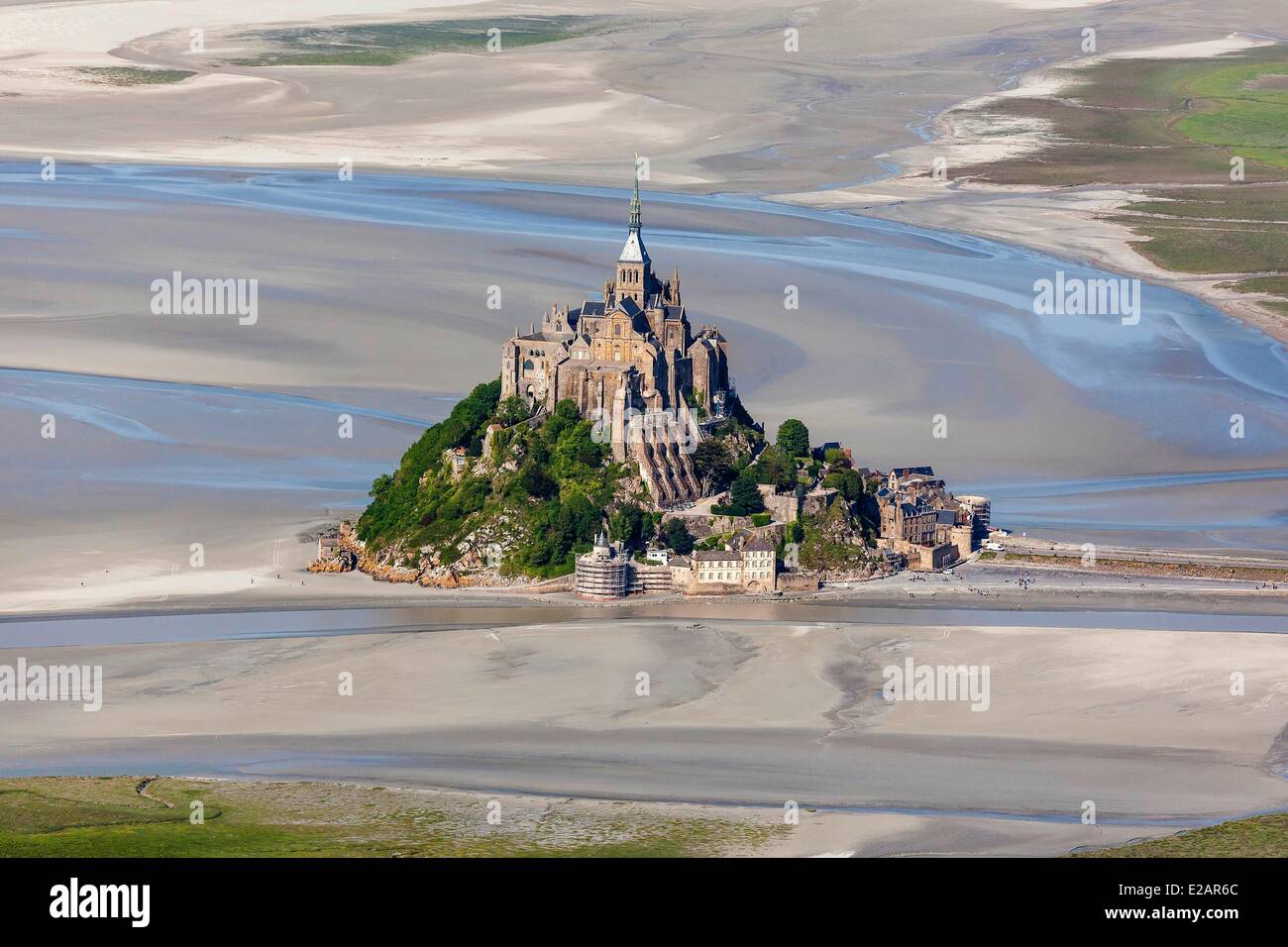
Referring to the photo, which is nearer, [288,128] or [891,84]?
[288,128]

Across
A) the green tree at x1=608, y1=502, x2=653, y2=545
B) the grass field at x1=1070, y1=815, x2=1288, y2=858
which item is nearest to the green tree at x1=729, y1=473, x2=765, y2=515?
the green tree at x1=608, y1=502, x2=653, y2=545

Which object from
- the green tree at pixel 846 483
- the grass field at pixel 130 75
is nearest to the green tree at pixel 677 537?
the green tree at pixel 846 483

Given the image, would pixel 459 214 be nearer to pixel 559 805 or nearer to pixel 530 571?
pixel 530 571

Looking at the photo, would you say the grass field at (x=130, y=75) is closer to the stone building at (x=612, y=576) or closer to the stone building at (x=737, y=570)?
the stone building at (x=612, y=576)

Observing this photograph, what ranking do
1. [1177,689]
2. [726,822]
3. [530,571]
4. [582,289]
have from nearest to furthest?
[726,822] < [1177,689] < [530,571] < [582,289]

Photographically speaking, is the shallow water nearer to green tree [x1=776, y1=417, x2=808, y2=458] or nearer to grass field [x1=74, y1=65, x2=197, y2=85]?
green tree [x1=776, y1=417, x2=808, y2=458]

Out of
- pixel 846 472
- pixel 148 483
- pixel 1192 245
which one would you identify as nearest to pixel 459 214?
pixel 1192 245
